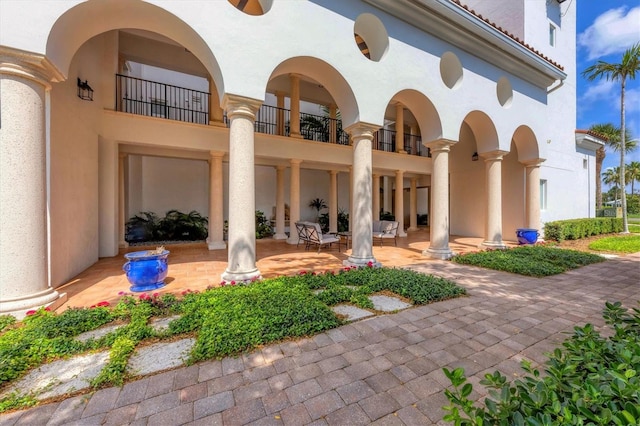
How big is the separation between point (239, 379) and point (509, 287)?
16.3 feet

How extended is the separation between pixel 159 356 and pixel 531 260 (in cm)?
798

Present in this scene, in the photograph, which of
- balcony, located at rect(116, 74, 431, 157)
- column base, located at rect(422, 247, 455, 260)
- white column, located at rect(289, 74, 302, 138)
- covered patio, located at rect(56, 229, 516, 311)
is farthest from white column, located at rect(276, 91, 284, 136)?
column base, located at rect(422, 247, 455, 260)

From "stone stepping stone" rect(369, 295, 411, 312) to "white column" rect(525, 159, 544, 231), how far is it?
915 cm

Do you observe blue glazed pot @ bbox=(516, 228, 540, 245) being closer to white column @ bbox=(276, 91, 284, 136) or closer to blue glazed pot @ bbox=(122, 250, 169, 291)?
white column @ bbox=(276, 91, 284, 136)

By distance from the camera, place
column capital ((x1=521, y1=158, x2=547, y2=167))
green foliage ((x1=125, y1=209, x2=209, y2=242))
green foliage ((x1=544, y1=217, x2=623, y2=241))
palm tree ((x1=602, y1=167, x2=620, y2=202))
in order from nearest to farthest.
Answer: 1. column capital ((x1=521, y1=158, x2=547, y2=167))
2. green foliage ((x1=544, y1=217, x2=623, y2=241))
3. green foliage ((x1=125, y1=209, x2=209, y2=242))
4. palm tree ((x1=602, y1=167, x2=620, y2=202))

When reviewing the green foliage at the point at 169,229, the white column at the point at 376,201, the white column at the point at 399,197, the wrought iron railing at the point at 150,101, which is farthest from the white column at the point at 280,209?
the white column at the point at 399,197

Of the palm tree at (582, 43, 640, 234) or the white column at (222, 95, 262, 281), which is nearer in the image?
the white column at (222, 95, 262, 281)

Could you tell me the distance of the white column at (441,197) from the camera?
25.2 ft

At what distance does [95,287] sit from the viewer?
5.03 metres

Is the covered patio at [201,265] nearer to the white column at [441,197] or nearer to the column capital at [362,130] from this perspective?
the white column at [441,197]

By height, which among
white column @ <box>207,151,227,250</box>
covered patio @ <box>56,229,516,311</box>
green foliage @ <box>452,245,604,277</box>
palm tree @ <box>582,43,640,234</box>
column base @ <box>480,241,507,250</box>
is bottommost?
covered patio @ <box>56,229,516,311</box>

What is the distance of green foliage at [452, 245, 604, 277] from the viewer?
6.11 m

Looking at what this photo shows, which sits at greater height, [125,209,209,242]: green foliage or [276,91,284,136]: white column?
[276,91,284,136]: white column

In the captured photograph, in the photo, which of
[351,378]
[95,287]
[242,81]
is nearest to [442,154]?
[242,81]
